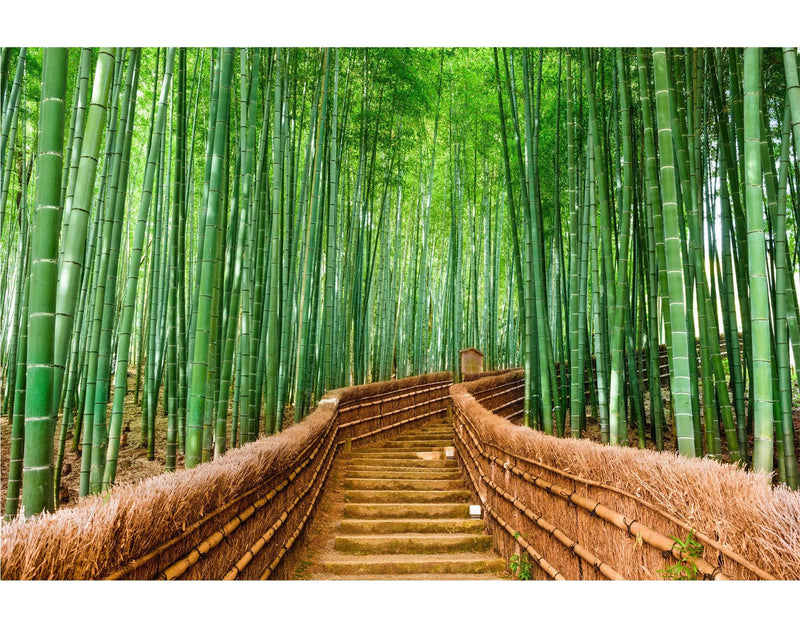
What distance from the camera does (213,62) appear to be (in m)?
2.97

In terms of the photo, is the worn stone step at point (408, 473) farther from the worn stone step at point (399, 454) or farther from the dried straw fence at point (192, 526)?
the dried straw fence at point (192, 526)

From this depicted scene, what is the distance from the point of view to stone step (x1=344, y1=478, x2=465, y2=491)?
13.8 ft

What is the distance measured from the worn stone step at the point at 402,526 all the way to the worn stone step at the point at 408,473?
0.96m

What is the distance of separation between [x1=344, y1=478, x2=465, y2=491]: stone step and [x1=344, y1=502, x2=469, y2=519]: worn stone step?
453 millimetres

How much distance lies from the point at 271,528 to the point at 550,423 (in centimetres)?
236

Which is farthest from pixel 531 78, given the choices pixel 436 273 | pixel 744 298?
pixel 436 273

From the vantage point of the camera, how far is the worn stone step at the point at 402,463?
15.8ft

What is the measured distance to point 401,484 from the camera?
13.8 ft

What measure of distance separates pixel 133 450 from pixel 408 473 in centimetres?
220

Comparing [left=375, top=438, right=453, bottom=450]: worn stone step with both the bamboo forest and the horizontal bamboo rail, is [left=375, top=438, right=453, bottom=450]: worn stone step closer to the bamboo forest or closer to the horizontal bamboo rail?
the bamboo forest

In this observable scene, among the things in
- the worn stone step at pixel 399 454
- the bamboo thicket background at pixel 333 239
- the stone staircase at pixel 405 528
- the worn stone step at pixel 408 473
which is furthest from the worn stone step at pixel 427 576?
the worn stone step at pixel 399 454

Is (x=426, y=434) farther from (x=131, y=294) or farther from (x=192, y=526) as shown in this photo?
(x=192, y=526)

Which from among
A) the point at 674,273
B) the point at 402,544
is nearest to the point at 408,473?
the point at 402,544

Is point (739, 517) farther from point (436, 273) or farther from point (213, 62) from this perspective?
point (436, 273)
